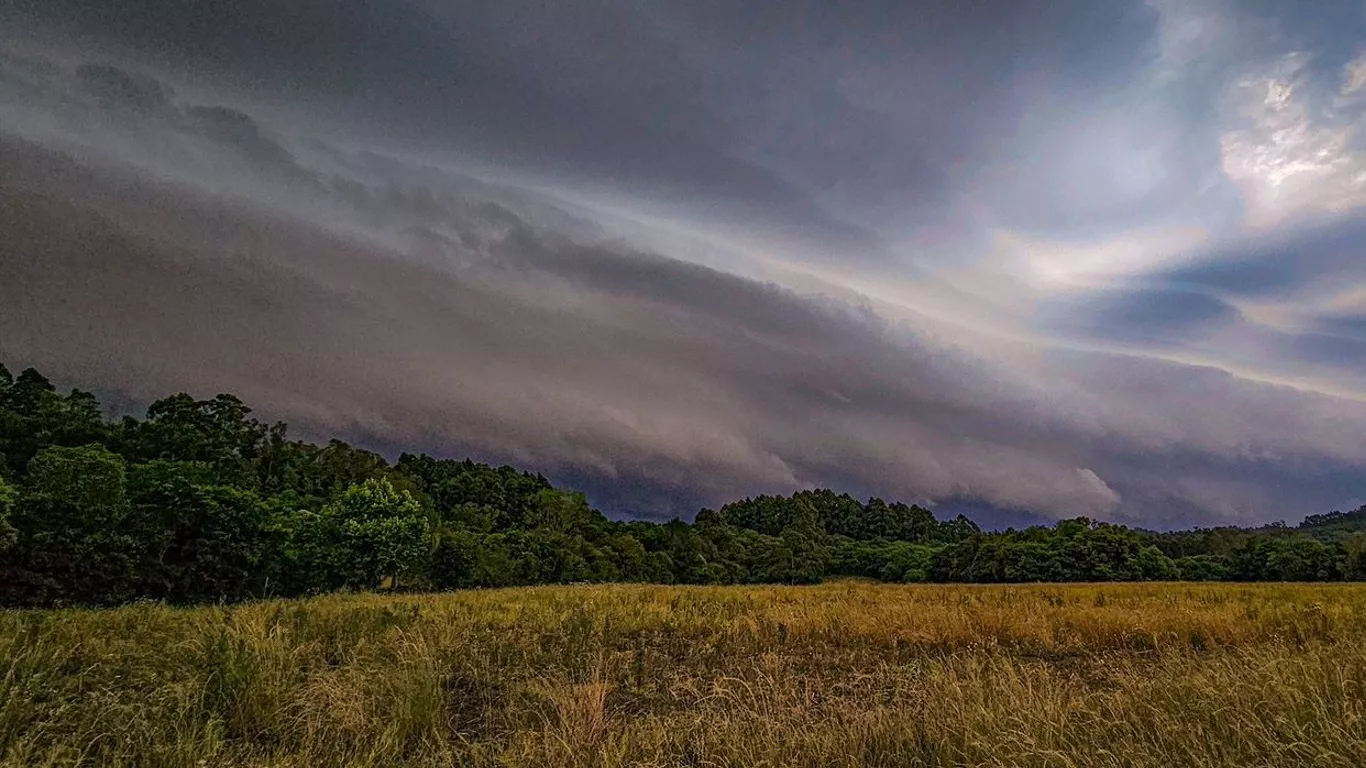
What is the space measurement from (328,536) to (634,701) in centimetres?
3921

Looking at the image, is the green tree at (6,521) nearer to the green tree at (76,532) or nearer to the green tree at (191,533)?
the green tree at (76,532)

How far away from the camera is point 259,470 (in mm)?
62688

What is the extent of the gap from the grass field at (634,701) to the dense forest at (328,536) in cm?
2871

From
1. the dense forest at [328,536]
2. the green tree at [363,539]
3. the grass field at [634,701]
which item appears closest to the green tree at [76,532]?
the dense forest at [328,536]

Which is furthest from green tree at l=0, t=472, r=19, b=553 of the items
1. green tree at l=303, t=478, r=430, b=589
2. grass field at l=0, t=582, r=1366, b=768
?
grass field at l=0, t=582, r=1366, b=768

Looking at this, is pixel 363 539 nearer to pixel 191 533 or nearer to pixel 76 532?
pixel 191 533

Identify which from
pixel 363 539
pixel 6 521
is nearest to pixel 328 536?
pixel 363 539

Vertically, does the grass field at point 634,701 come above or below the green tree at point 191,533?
above

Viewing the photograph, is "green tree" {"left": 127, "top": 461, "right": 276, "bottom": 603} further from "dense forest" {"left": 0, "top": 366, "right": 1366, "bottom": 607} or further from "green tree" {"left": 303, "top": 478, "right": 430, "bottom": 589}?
"green tree" {"left": 303, "top": 478, "right": 430, "bottom": 589}

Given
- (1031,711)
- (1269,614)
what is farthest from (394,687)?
(1269,614)

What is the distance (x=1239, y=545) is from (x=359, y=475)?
357 ft

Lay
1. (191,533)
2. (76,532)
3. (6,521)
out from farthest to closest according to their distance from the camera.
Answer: (191,533) → (76,532) → (6,521)

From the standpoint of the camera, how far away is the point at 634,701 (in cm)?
695

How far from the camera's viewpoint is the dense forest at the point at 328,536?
104 ft
